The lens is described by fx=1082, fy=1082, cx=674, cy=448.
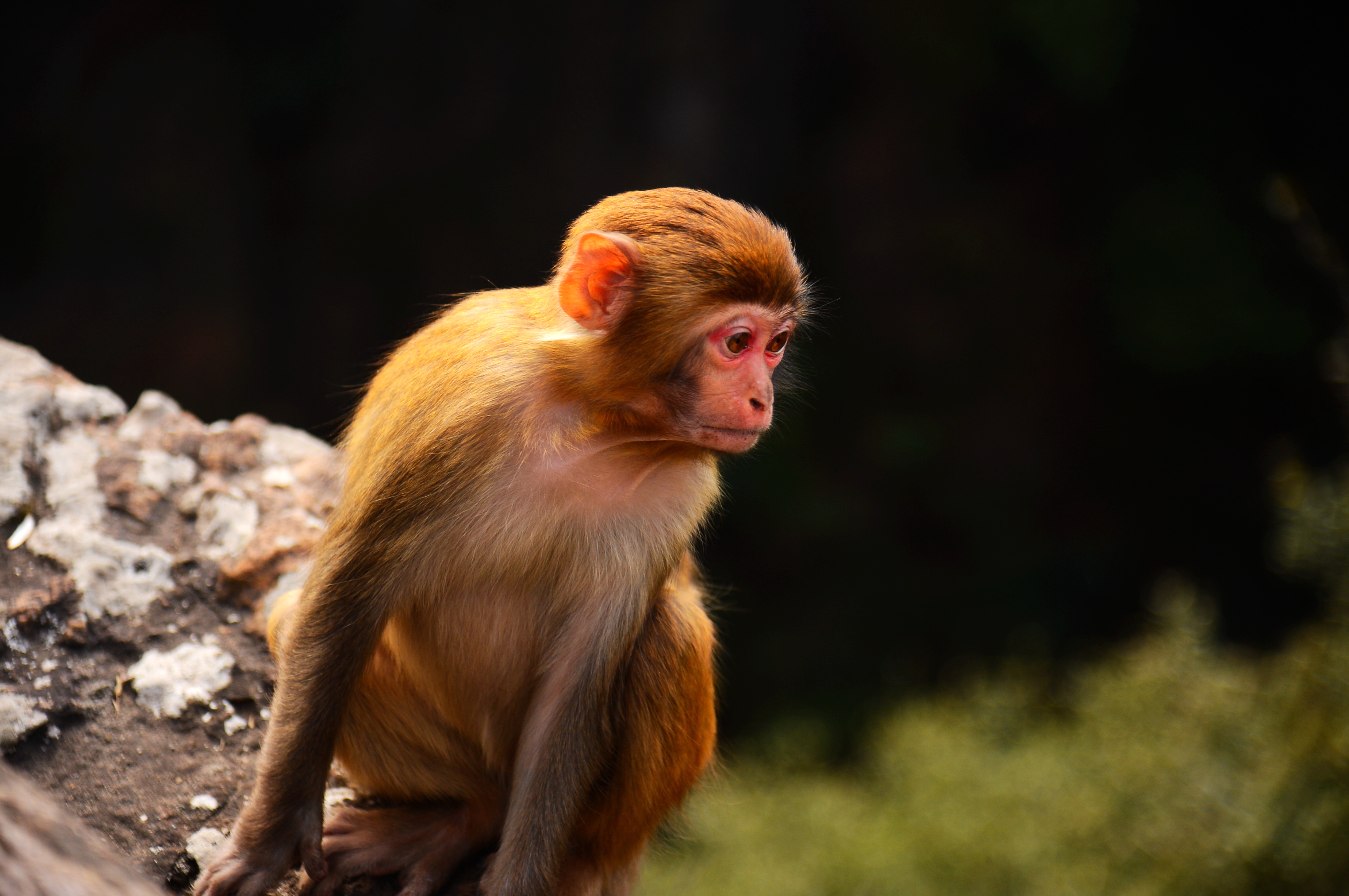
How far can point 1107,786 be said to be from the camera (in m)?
7.64

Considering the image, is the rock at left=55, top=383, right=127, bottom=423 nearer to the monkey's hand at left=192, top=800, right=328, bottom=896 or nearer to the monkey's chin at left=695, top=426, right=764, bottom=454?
the monkey's hand at left=192, top=800, right=328, bottom=896

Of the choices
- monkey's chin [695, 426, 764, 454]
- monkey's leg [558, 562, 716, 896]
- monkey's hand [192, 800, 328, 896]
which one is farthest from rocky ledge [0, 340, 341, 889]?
monkey's chin [695, 426, 764, 454]

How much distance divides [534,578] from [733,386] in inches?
32.8

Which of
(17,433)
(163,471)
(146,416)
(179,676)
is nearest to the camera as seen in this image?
(179,676)

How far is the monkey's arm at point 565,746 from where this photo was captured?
3.21 metres

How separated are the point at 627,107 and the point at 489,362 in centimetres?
826

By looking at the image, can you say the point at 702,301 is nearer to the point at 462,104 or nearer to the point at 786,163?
the point at 462,104

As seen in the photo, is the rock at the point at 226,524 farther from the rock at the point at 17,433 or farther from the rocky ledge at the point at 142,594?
the rock at the point at 17,433

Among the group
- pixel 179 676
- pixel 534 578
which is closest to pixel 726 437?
pixel 534 578

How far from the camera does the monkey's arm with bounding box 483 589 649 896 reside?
3.21m

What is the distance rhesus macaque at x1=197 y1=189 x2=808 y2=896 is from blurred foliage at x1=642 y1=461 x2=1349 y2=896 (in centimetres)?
265

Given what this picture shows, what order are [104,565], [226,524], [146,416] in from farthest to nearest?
[146,416], [226,524], [104,565]

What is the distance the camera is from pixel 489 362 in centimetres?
312

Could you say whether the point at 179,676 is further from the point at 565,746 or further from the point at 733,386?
the point at 733,386
